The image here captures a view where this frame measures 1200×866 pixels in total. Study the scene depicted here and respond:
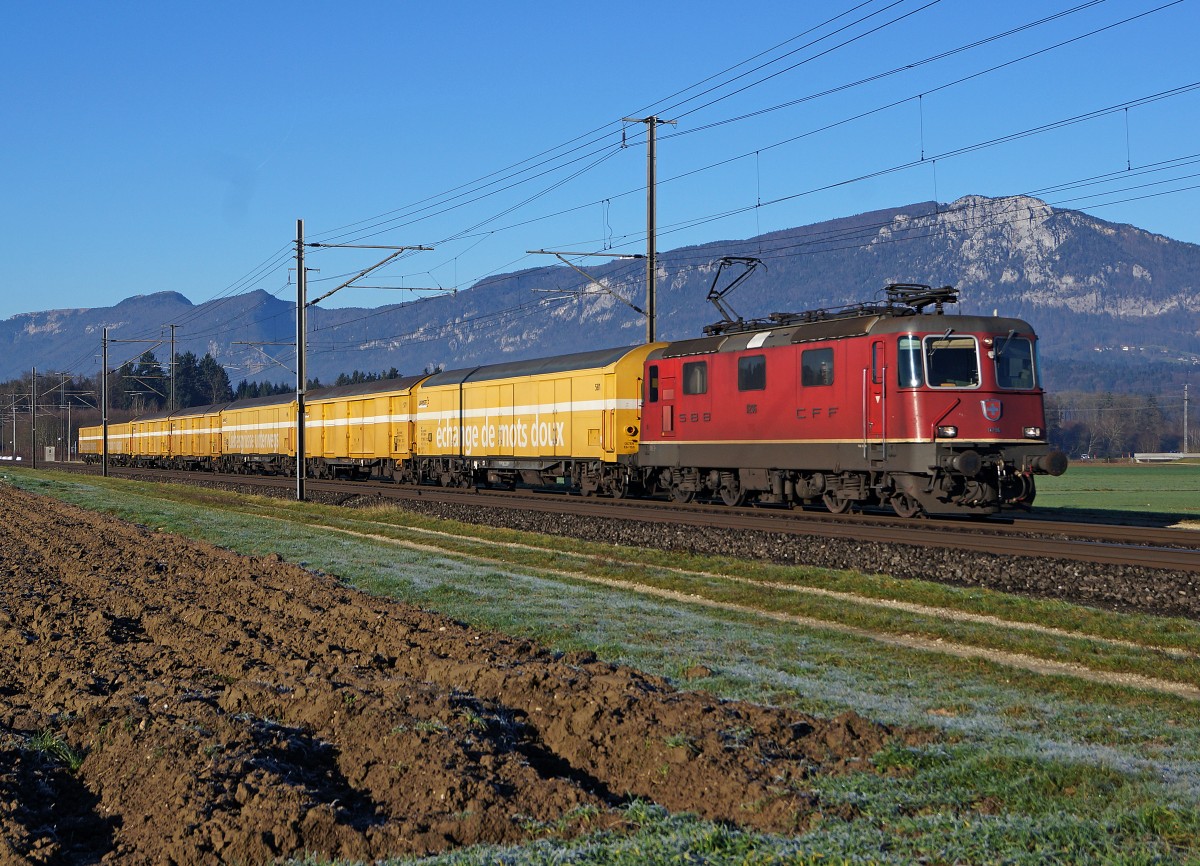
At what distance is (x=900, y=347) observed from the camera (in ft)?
84.1

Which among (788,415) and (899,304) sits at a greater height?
(899,304)

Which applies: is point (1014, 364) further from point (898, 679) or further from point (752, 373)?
point (898, 679)

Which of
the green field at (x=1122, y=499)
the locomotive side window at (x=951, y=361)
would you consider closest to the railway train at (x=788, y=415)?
the locomotive side window at (x=951, y=361)

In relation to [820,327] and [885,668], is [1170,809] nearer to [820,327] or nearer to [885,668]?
[885,668]

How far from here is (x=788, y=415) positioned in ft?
94.8

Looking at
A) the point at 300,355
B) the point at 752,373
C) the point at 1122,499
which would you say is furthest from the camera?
the point at 1122,499

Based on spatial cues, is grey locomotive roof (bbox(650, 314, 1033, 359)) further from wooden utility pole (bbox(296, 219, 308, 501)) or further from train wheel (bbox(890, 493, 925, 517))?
wooden utility pole (bbox(296, 219, 308, 501))

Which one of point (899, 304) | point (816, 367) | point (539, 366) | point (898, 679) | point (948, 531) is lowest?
point (898, 679)

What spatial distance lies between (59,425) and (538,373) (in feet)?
435

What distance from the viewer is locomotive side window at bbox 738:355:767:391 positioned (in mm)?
29812

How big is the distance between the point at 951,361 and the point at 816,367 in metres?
3.47

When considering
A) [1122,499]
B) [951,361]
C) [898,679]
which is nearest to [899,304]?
[951,361]

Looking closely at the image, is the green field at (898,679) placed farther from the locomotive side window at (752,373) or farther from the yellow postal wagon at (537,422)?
the yellow postal wagon at (537,422)

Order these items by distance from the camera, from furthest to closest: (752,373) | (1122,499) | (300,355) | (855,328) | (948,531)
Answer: (1122,499), (300,355), (752,373), (855,328), (948,531)
